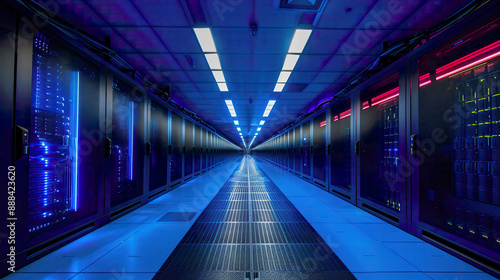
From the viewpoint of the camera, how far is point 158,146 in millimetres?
4285

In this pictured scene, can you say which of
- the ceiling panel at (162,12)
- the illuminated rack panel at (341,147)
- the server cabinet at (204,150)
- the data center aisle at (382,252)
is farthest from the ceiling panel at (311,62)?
the server cabinet at (204,150)

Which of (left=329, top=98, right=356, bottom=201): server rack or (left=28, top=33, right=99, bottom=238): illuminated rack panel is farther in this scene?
(left=329, top=98, right=356, bottom=201): server rack

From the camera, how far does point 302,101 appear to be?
6.48m

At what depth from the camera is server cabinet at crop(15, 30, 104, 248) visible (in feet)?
5.20

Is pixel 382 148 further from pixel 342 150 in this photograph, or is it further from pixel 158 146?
pixel 158 146

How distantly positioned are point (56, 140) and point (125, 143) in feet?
3.87

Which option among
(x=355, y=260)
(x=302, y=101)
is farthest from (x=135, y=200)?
(x=302, y=101)

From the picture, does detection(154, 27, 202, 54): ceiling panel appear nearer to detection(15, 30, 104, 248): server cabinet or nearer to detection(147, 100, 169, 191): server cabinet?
detection(15, 30, 104, 248): server cabinet

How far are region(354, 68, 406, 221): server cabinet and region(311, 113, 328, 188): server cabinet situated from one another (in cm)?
171

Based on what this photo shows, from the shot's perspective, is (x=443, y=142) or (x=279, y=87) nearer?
(x=443, y=142)

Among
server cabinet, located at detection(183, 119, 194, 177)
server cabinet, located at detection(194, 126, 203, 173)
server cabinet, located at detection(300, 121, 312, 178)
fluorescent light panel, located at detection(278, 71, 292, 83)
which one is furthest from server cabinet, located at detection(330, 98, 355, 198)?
server cabinet, located at detection(194, 126, 203, 173)

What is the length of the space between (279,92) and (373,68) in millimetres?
2524

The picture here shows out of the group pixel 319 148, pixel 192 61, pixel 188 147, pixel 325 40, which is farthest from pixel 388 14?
pixel 188 147

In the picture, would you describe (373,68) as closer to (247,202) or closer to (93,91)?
(247,202)
